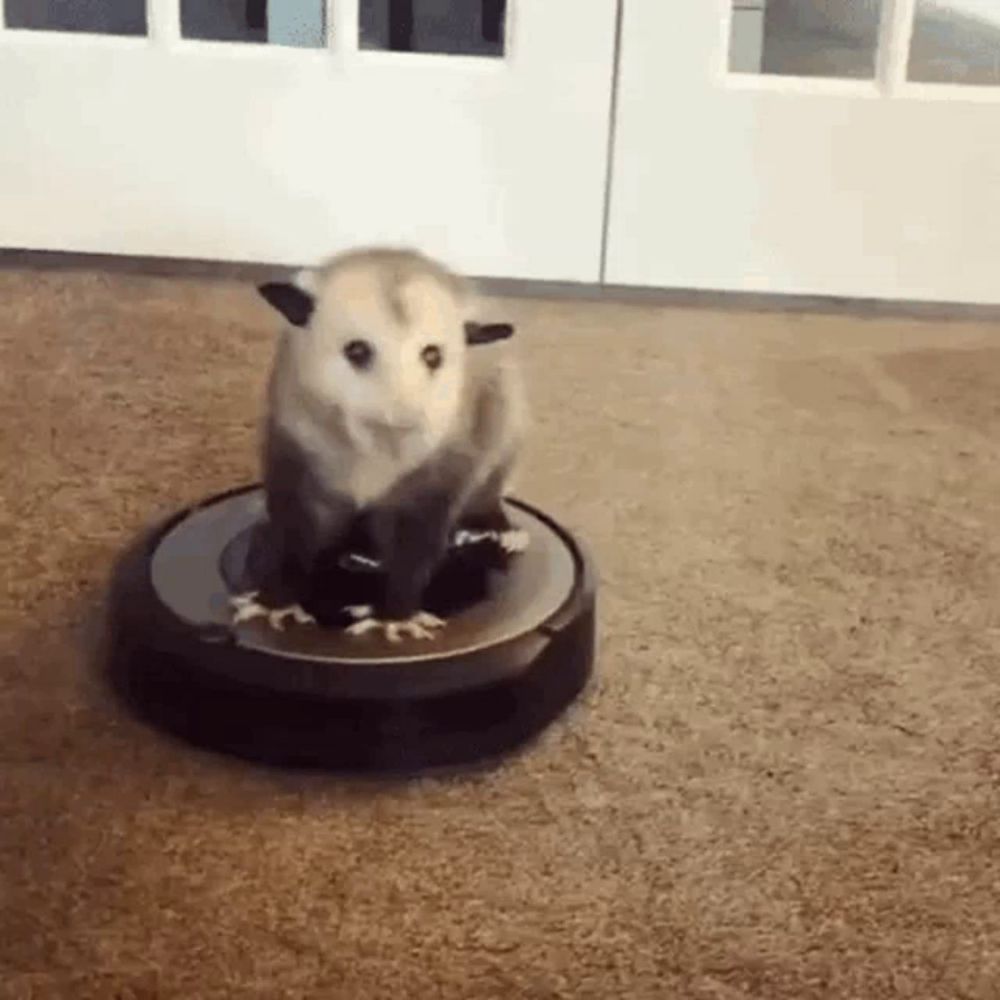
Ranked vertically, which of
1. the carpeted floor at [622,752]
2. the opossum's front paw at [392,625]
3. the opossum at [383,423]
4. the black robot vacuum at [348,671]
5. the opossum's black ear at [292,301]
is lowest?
the carpeted floor at [622,752]

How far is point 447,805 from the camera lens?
1.28 meters

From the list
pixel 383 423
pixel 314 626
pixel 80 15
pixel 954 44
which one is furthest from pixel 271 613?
pixel 954 44

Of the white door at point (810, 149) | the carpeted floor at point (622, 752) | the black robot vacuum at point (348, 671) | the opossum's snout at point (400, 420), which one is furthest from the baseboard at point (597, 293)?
the opossum's snout at point (400, 420)

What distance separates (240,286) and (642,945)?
116 centimetres

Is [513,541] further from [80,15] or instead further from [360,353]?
[80,15]

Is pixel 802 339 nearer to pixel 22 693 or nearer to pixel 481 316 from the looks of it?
pixel 481 316

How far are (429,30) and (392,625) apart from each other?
3.26 feet

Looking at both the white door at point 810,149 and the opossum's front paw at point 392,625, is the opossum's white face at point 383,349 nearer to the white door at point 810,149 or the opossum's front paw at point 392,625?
the opossum's front paw at point 392,625

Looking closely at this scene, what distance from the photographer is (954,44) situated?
83.9 inches

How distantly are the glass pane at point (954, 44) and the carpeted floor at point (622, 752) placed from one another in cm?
34

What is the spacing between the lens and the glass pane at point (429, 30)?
Answer: 2111 millimetres

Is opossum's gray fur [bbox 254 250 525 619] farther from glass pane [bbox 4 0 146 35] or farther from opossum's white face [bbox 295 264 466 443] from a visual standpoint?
glass pane [bbox 4 0 146 35]

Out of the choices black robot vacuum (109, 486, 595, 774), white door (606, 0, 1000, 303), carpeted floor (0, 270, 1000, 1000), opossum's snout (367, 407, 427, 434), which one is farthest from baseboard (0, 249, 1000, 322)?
opossum's snout (367, 407, 427, 434)

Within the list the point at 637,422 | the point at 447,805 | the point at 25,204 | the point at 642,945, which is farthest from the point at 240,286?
the point at 642,945
